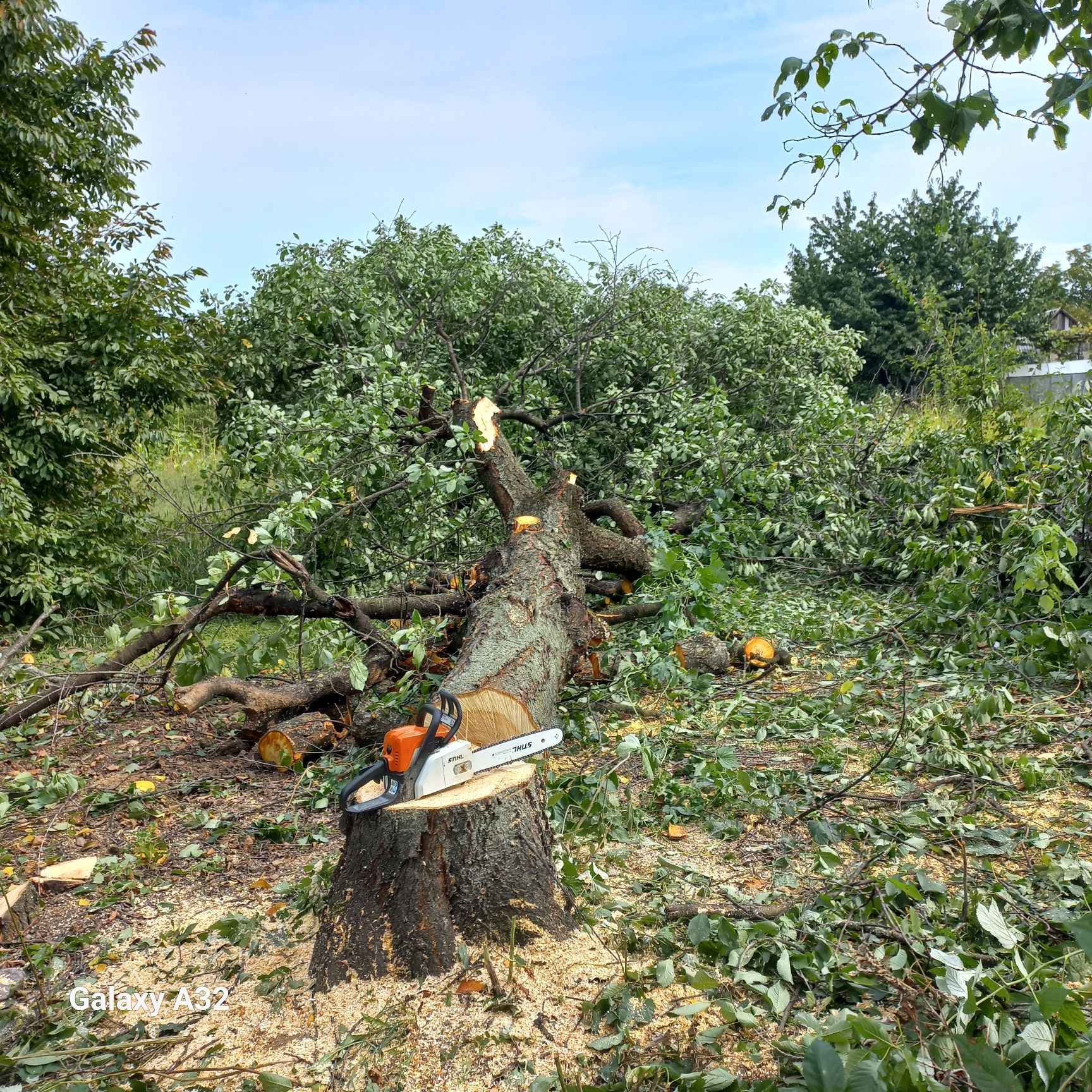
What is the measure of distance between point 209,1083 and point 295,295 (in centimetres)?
705

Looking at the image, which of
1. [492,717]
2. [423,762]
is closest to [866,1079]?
[423,762]

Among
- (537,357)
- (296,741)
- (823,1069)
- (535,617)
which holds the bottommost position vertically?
(823,1069)

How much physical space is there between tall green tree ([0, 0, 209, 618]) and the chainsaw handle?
21.6ft

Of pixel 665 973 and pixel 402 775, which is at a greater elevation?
pixel 402 775

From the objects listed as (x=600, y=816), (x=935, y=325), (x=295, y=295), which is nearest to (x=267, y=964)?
(x=600, y=816)

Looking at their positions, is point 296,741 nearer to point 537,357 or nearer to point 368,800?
point 368,800

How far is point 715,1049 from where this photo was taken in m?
1.91

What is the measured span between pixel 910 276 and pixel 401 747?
28.8 m

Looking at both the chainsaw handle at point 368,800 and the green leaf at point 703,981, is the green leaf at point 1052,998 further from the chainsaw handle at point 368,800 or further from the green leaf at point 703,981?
the chainsaw handle at point 368,800

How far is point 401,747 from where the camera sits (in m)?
2.38

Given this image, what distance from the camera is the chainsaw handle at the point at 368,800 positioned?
2.33 meters

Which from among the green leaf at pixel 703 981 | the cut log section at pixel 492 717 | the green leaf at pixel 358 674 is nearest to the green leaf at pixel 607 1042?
the green leaf at pixel 703 981

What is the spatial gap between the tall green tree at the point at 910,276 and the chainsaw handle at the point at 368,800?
2608cm

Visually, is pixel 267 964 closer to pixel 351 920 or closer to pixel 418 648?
pixel 351 920
